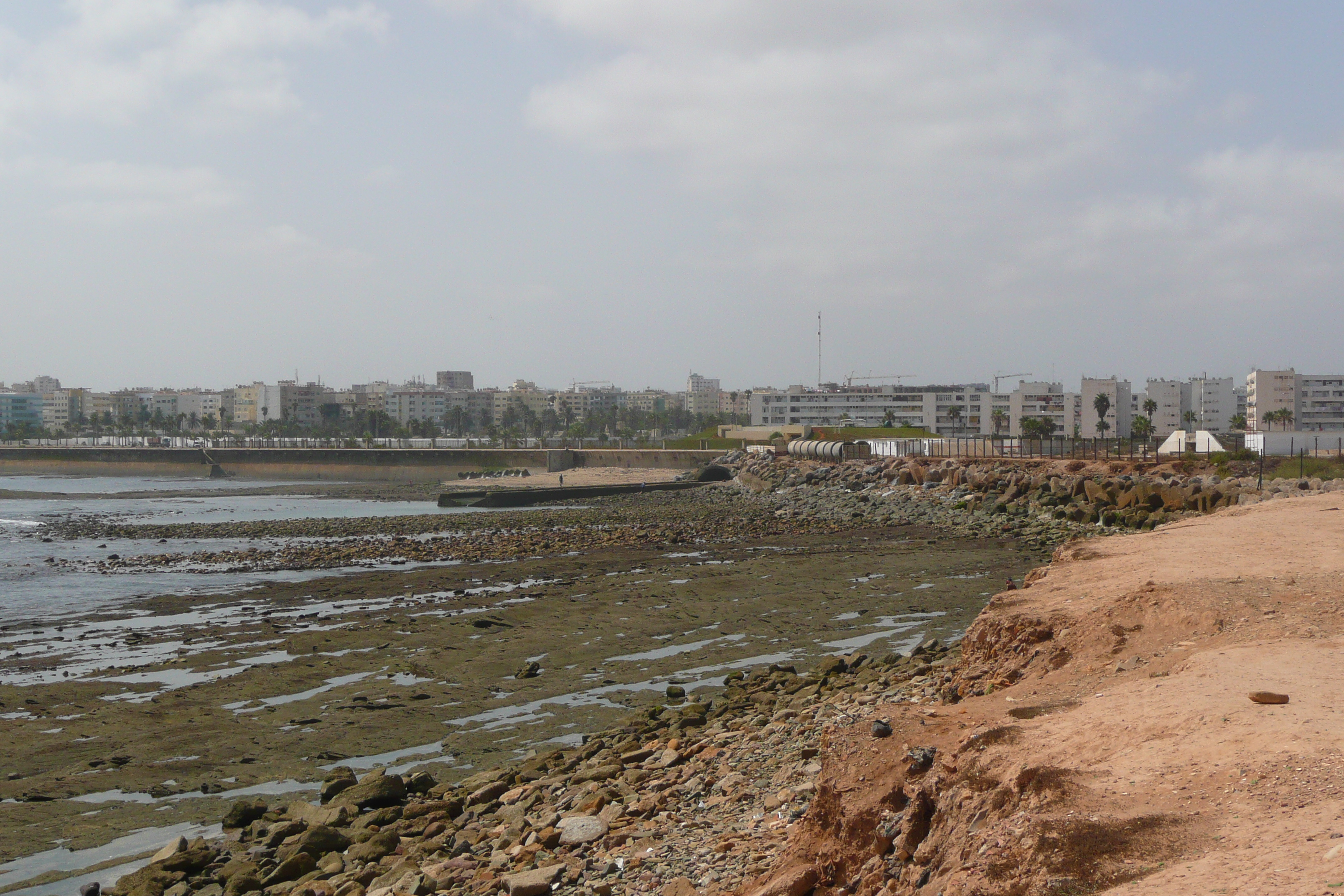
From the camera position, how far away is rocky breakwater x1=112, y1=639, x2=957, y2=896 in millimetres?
7242

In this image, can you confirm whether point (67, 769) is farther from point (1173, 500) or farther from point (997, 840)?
point (1173, 500)

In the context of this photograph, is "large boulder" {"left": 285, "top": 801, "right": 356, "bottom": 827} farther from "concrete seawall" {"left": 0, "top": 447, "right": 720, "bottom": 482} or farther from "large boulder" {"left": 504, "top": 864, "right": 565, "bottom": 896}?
"concrete seawall" {"left": 0, "top": 447, "right": 720, "bottom": 482}

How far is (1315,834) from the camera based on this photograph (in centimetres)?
441

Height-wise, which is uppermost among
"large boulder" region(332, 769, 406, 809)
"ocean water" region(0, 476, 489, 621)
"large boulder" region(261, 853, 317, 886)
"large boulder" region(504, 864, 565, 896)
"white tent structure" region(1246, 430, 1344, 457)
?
"white tent structure" region(1246, 430, 1344, 457)

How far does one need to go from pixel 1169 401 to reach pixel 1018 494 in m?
136

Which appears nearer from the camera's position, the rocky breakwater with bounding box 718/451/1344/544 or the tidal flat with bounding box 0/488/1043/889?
the tidal flat with bounding box 0/488/1043/889

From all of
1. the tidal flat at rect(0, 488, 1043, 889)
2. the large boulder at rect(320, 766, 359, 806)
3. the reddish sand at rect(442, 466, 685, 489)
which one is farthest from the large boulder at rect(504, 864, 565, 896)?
the reddish sand at rect(442, 466, 685, 489)

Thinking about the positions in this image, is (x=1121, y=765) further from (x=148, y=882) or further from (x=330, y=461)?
(x=330, y=461)

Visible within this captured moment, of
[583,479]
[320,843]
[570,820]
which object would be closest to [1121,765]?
[570,820]

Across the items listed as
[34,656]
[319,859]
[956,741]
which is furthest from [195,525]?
[956,741]

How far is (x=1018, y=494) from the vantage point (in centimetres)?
3838

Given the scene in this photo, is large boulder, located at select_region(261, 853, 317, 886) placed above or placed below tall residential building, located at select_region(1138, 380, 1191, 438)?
below

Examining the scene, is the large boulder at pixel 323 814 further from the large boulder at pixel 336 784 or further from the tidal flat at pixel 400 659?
the tidal flat at pixel 400 659

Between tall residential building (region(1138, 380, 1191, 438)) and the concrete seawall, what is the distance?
99791 mm
